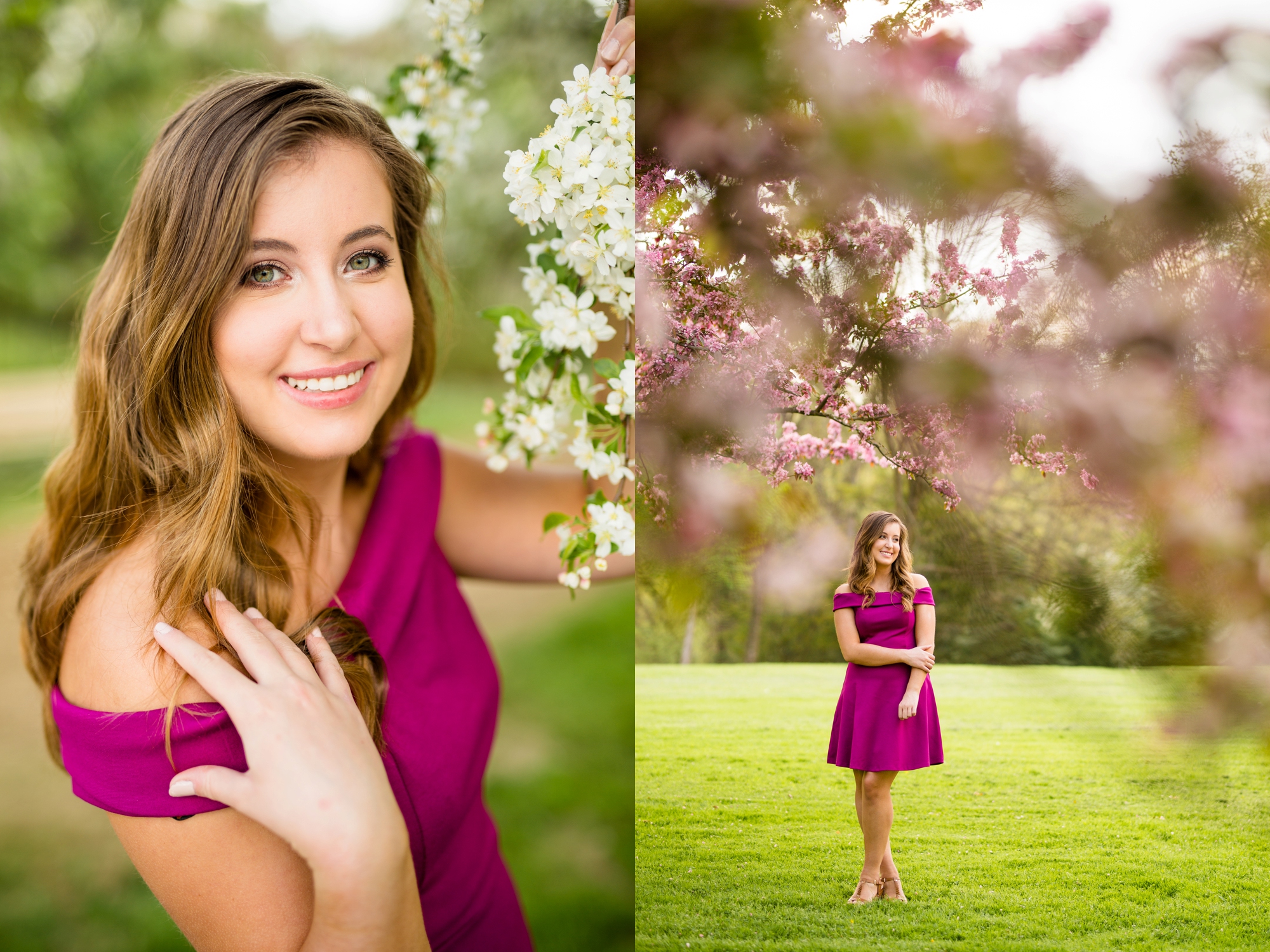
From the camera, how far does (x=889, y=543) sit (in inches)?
41.6

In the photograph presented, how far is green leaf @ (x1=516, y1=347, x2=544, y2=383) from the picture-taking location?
1230mm

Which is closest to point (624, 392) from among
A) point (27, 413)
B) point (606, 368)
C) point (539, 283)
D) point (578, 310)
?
point (606, 368)

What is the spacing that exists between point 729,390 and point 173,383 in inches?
29.3

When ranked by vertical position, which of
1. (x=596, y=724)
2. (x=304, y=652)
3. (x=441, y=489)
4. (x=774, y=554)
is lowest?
(x=596, y=724)

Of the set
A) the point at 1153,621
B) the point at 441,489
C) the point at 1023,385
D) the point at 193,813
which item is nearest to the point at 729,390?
the point at 1023,385

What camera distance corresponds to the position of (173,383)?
1148mm

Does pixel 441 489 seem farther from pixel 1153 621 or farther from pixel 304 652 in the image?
pixel 1153 621

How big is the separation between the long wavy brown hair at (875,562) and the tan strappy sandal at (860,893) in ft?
1.11

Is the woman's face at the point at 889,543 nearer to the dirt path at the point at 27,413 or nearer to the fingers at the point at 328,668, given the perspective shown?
the fingers at the point at 328,668

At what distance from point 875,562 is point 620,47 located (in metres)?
0.74

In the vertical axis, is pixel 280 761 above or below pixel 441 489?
below

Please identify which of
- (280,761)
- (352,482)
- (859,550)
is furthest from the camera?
(352,482)

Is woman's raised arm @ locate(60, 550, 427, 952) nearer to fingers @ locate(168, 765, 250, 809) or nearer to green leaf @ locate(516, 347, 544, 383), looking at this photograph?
fingers @ locate(168, 765, 250, 809)

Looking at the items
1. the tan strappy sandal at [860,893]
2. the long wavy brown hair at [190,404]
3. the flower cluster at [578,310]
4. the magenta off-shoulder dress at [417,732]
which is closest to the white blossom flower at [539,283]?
the flower cluster at [578,310]
